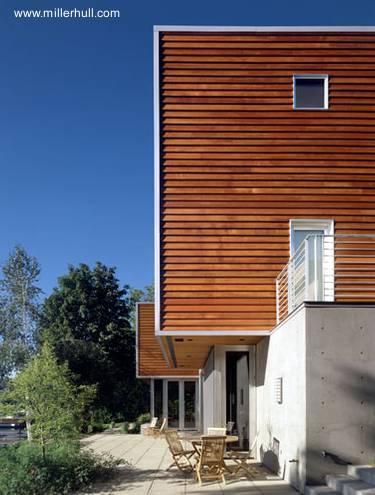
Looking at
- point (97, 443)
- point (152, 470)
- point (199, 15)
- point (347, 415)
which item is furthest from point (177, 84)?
point (97, 443)

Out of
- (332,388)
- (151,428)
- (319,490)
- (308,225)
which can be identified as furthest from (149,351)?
(319,490)

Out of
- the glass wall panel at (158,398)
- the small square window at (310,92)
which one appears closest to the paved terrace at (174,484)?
the small square window at (310,92)

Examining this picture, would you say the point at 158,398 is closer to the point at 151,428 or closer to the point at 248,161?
the point at 151,428

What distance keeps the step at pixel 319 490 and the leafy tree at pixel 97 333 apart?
25848 mm

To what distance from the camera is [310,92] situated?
35.3ft

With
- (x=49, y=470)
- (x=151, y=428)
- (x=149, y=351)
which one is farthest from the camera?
(x=149, y=351)

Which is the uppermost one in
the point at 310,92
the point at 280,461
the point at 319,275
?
the point at 310,92

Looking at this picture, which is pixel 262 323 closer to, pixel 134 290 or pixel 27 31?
pixel 27 31

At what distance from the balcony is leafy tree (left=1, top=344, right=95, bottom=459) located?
3.85 meters

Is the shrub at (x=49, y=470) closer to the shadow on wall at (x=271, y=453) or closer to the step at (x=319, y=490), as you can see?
the shadow on wall at (x=271, y=453)

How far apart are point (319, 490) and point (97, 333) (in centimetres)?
2977

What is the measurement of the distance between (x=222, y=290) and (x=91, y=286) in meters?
28.1

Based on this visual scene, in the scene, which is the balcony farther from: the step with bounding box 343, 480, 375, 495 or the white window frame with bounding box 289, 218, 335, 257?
the step with bounding box 343, 480, 375, 495

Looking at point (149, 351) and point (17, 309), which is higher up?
point (17, 309)
